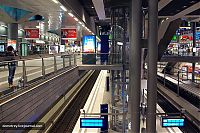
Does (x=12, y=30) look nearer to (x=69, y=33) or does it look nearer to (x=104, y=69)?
(x=69, y=33)

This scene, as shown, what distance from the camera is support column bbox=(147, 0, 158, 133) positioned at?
30.7 ft

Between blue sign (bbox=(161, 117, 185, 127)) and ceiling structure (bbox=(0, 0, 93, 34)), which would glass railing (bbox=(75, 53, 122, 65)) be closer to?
ceiling structure (bbox=(0, 0, 93, 34))

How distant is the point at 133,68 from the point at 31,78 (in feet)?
12.3

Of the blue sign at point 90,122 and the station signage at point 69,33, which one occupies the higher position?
the station signage at point 69,33

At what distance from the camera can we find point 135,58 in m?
9.95

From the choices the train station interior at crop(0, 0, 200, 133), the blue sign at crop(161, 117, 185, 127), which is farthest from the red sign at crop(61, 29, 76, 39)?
the blue sign at crop(161, 117, 185, 127)

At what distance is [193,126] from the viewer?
51.4 feet

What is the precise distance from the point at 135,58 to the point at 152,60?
694 millimetres

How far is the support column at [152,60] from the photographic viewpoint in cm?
935

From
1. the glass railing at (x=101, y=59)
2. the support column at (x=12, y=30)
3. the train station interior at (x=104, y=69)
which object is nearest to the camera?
the train station interior at (x=104, y=69)

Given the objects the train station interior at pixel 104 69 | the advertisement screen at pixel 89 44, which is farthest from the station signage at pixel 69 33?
the advertisement screen at pixel 89 44

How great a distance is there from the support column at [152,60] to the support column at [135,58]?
0.47 metres

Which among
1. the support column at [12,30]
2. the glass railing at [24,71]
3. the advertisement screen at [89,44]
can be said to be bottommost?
the glass railing at [24,71]

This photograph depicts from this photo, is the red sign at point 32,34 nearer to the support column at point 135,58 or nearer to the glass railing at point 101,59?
the glass railing at point 101,59
